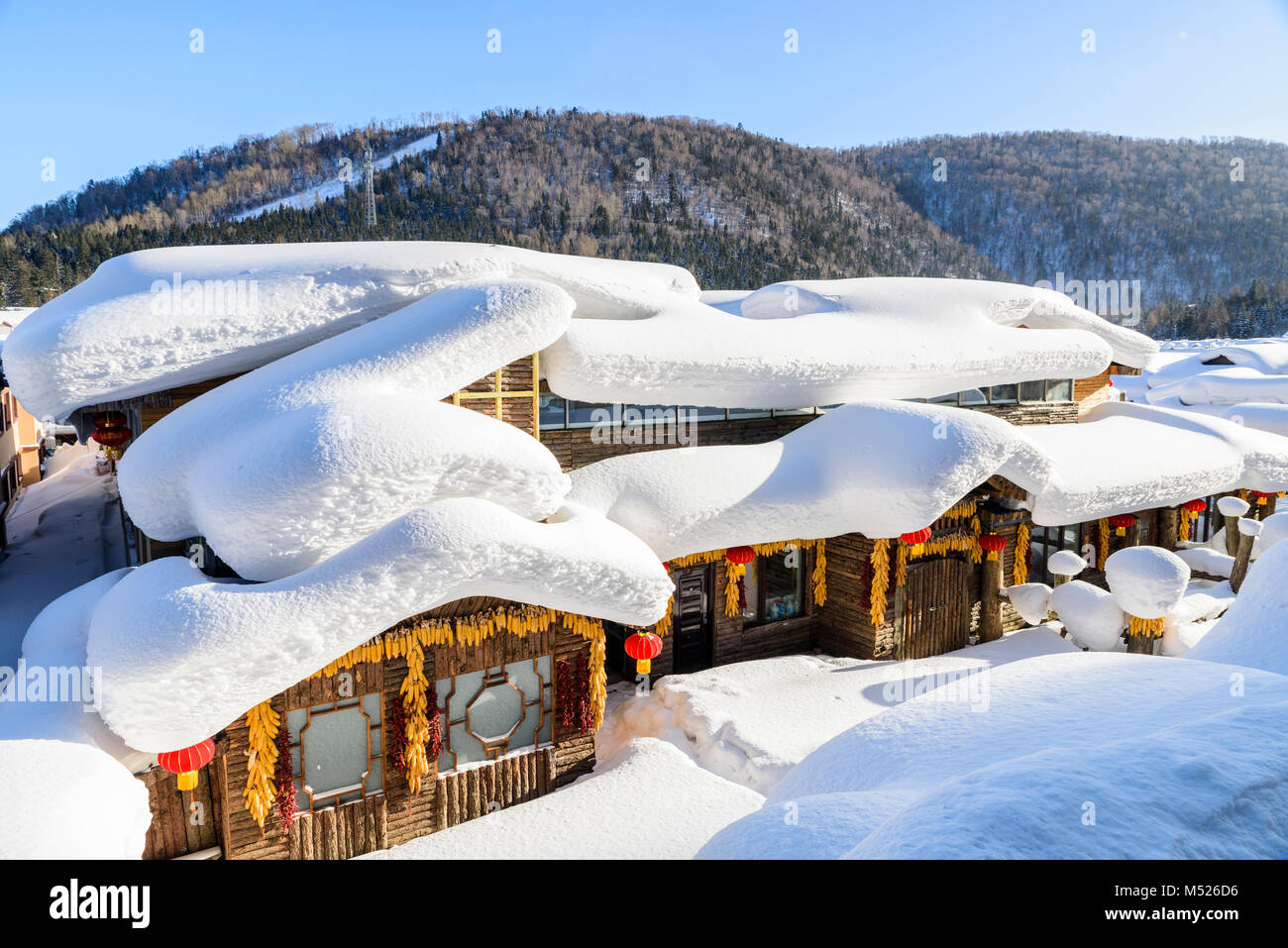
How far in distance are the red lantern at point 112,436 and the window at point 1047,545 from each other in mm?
19530

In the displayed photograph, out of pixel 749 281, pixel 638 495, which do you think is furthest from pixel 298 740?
pixel 749 281

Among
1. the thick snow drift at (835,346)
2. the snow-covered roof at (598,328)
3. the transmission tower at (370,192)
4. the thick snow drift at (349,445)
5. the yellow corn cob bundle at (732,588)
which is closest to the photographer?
the thick snow drift at (349,445)

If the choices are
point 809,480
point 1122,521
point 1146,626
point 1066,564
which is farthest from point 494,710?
point 1122,521

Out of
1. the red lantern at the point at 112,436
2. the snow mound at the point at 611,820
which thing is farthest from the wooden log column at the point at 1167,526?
the red lantern at the point at 112,436

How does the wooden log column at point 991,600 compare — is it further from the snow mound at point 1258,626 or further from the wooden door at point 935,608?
the snow mound at point 1258,626

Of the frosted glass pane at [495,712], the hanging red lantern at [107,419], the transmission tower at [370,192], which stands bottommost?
the frosted glass pane at [495,712]

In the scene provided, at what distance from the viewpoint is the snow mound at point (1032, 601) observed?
15852mm

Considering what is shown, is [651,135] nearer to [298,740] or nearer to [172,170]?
[172,170]

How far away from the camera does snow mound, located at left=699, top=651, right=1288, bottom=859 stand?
3.50 m

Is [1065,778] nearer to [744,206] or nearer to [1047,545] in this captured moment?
[1047,545]

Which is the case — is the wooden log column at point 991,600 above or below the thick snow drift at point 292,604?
below

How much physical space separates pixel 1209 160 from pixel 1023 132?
39085 mm

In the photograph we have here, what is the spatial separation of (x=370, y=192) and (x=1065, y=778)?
112 m

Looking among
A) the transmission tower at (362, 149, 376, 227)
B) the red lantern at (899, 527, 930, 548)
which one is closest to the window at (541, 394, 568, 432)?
the red lantern at (899, 527, 930, 548)
